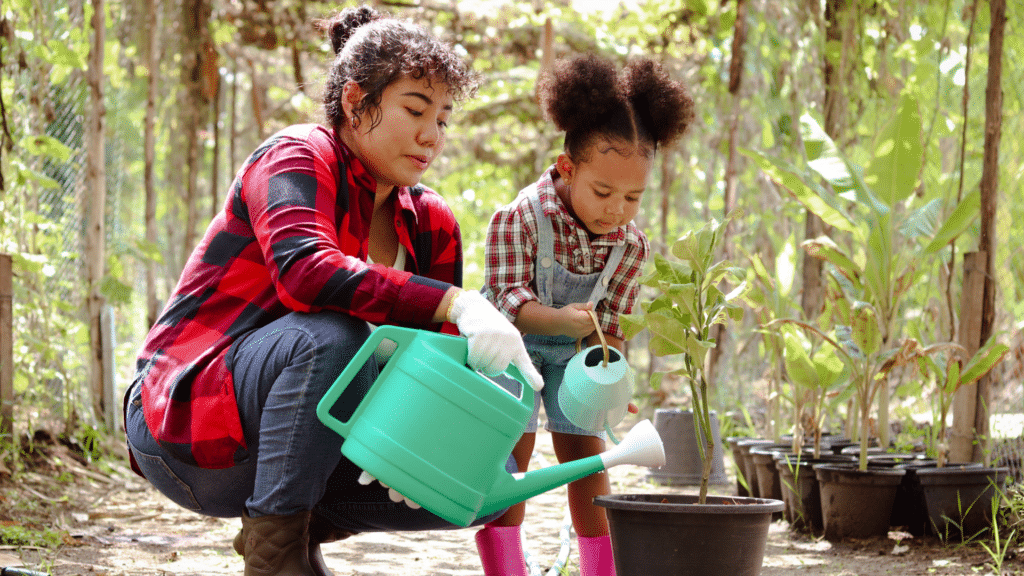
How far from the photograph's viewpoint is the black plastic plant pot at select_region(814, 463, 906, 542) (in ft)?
6.68

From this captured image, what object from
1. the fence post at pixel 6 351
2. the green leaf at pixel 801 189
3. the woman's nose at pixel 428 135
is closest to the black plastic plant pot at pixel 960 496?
the green leaf at pixel 801 189

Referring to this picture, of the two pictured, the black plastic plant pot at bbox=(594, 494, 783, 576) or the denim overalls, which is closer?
the black plastic plant pot at bbox=(594, 494, 783, 576)

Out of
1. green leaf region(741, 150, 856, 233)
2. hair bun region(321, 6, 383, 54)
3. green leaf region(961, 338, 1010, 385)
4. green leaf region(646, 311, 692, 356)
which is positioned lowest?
green leaf region(961, 338, 1010, 385)

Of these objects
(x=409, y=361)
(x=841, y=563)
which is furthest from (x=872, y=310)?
(x=409, y=361)

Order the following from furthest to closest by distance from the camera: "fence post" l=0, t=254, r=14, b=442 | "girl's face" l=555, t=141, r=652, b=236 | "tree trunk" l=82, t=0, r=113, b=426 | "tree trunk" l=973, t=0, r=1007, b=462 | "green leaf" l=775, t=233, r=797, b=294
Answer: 1. "tree trunk" l=82, t=0, r=113, b=426
2. "green leaf" l=775, t=233, r=797, b=294
3. "fence post" l=0, t=254, r=14, b=442
4. "tree trunk" l=973, t=0, r=1007, b=462
5. "girl's face" l=555, t=141, r=652, b=236

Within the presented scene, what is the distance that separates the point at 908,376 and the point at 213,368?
114 inches

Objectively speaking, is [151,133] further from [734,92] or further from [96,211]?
[734,92]

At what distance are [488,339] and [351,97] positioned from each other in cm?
56

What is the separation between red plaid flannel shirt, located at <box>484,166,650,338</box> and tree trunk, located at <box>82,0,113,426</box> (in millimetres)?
1896

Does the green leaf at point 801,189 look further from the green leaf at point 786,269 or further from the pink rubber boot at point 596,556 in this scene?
the pink rubber boot at point 596,556

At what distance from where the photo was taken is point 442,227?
171 cm

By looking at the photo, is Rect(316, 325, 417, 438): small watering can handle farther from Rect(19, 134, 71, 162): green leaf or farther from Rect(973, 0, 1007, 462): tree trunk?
Rect(19, 134, 71, 162): green leaf

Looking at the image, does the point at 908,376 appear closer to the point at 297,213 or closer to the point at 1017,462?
the point at 1017,462

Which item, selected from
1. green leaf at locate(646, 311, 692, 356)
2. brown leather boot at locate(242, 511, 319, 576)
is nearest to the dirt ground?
brown leather boot at locate(242, 511, 319, 576)
